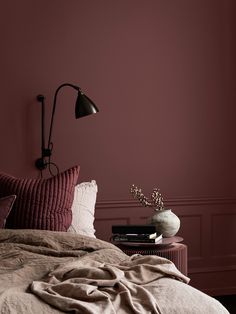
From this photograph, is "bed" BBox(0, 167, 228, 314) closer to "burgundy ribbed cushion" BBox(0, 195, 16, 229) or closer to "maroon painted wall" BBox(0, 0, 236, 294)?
"burgundy ribbed cushion" BBox(0, 195, 16, 229)

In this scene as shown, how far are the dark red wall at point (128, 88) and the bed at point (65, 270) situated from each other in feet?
3.11

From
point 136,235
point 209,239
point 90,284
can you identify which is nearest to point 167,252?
point 136,235

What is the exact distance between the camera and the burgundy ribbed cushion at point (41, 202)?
3350 millimetres

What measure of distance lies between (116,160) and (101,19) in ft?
3.39

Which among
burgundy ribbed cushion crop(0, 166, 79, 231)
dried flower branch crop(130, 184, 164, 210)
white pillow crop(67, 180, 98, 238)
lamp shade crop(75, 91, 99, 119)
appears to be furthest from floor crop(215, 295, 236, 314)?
lamp shade crop(75, 91, 99, 119)

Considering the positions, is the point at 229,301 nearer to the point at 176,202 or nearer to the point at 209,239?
the point at 209,239

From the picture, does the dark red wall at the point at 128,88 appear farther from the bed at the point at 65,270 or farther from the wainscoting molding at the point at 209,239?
the bed at the point at 65,270

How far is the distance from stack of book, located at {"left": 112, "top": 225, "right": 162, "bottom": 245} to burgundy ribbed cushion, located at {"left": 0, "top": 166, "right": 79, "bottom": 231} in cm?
38

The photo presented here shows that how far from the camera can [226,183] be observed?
4820 millimetres

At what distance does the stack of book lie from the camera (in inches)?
142

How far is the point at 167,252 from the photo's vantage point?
141 inches

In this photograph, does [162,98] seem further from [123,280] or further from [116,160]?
[123,280]

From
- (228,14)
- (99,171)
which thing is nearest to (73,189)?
(99,171)

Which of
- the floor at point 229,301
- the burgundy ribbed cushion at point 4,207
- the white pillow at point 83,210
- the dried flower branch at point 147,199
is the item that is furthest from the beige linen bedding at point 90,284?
the floor at point 229,301
